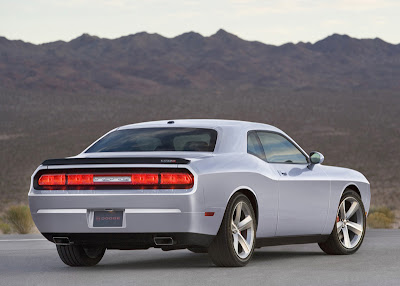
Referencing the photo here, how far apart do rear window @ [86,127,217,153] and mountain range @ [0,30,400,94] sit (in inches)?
4175

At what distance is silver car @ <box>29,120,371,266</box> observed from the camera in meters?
9.09

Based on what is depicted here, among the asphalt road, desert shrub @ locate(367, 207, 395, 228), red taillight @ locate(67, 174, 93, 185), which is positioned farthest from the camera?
desert shrub @ locate(367, 207, 395, 228)

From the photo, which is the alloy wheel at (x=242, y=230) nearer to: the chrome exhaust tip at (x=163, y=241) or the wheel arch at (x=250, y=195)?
the wheel arch at (x=250, y=195)

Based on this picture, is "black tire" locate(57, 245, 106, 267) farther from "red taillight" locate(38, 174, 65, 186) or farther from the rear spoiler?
the rear spoiler

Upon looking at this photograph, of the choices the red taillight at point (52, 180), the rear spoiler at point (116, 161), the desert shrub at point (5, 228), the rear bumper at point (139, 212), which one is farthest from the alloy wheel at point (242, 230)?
the desert shrub at point (5, 228)

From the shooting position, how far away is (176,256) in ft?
38.9

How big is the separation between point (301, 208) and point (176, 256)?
6.24 ft

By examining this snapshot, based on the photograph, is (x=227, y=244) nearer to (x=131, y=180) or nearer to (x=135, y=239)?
(x=135, y=239)

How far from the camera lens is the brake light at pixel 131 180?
9.08 metres

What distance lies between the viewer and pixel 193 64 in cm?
15862

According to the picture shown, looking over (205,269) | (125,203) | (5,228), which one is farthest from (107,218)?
(5,228)

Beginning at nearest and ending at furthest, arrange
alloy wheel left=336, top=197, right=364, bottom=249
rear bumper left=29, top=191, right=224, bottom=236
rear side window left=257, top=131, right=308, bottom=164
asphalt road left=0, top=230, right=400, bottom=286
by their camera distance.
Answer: asphalt road left=0, top=230, right=400, bottom=286, rear bumper left=29, top=191, right=224, bottom=236, rear side window left=257, top=131, right=308, bottom=164, alloy wheel left=336, top=197, right=364, bottom=249

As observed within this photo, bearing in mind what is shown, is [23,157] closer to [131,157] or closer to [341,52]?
[131,157]

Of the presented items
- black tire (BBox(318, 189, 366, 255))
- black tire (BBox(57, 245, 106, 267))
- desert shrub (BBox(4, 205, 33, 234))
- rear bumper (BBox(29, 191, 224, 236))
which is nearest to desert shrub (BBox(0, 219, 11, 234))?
desert shrub (BBox(4, 205, 33, 234))
